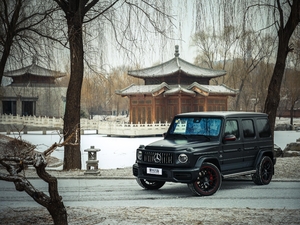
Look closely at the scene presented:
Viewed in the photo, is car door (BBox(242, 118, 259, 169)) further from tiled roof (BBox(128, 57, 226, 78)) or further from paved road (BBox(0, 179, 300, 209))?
tiled roof (BBox(128, 57, 226, 78))

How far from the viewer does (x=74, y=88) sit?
1099 centimetres

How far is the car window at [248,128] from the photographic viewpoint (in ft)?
29.1

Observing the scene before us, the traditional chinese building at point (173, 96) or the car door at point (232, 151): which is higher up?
the traditional chinese building at point (173, 96)

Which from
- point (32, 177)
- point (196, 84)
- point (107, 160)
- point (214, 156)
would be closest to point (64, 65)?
point (32, 177)

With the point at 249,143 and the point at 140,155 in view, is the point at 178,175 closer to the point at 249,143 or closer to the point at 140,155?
the point at 140,155

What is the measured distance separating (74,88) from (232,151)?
450 cm

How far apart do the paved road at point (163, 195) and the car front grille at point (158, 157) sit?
25.5 inches

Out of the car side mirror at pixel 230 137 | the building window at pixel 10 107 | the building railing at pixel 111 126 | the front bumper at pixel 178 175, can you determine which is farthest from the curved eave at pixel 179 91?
the front bumper at pixel 178 175

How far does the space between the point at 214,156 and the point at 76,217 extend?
304cm

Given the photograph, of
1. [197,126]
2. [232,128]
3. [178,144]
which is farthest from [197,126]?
[178,144]

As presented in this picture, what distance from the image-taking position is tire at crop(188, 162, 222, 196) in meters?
7.77

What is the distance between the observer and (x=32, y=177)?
10695 mm

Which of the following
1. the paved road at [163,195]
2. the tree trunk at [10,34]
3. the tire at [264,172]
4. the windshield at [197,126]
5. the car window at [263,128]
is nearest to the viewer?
the paved road at [163,195]

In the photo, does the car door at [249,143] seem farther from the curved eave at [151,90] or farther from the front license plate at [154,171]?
the curved eave at [151,90]
